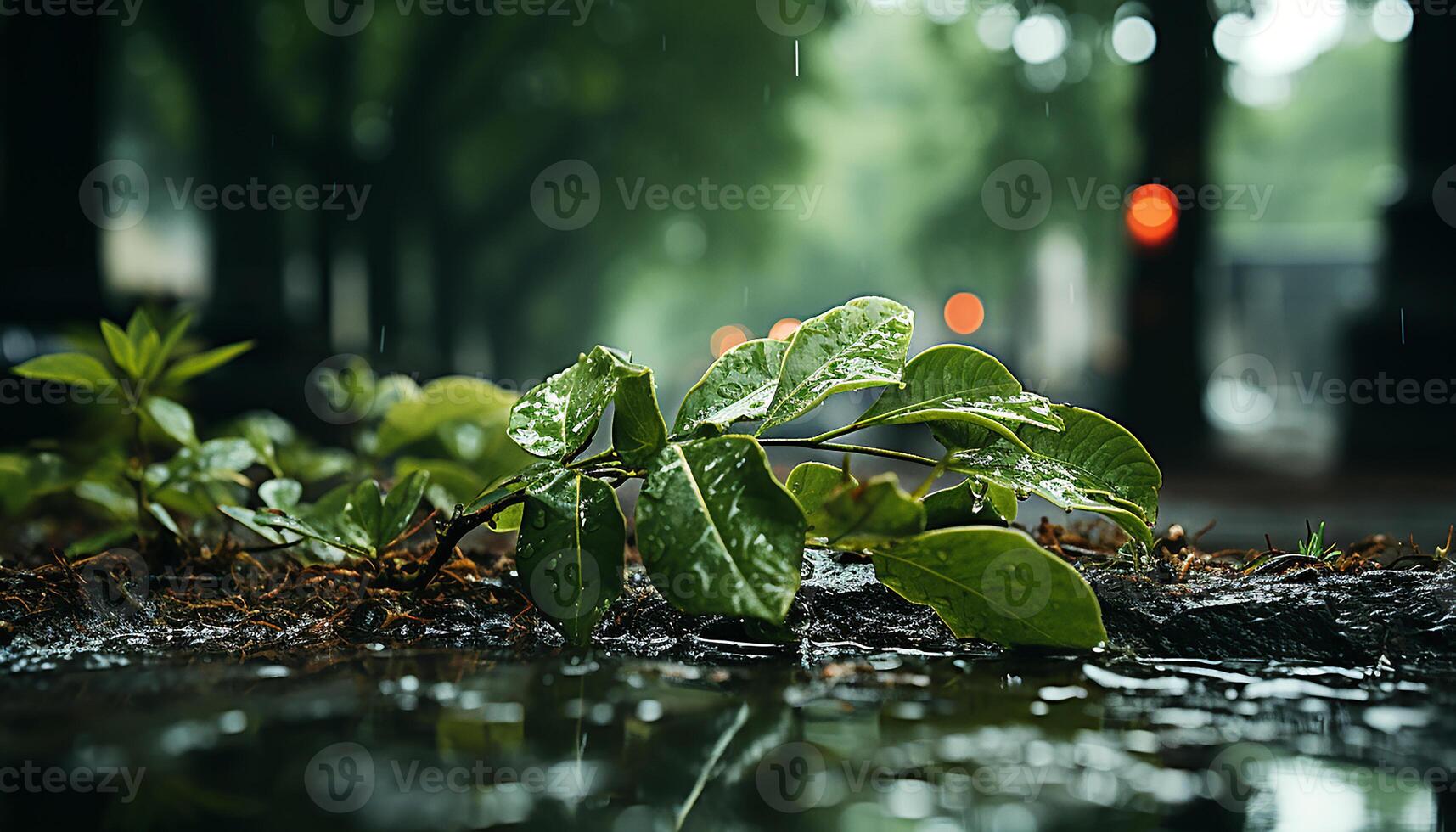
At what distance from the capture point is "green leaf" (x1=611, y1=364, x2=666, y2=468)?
102 centimetres

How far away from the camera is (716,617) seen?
120 centimetres

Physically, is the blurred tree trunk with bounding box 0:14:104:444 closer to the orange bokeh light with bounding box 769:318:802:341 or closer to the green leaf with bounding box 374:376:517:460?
the green leaf with bounding box 374:376:517:460

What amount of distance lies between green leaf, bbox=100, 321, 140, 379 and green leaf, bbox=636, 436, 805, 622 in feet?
3.39

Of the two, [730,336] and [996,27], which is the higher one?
[996,27]

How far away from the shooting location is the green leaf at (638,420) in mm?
1024

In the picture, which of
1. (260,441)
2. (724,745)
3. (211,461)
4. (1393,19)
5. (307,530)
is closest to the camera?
(724,745)

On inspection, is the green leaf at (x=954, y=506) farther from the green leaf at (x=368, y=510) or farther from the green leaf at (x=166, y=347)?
the green leaf at (x=166, y=347)

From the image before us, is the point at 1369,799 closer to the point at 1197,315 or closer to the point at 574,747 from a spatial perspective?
the point at 574,747

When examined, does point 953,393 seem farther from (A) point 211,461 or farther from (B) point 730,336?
(B) point 730,336

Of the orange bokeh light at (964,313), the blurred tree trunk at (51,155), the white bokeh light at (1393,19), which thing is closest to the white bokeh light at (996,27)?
the orange bokeh light at (964,313)

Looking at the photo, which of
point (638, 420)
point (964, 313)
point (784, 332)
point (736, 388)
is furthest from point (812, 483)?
point (964, 313)

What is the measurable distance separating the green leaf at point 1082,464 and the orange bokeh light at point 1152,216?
8.10m

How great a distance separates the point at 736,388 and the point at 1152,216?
8295 mm

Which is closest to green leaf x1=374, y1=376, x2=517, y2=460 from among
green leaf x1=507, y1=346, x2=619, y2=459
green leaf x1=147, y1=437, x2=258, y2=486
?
green leaf x1=147, y1=437, x2=258, y2=486
